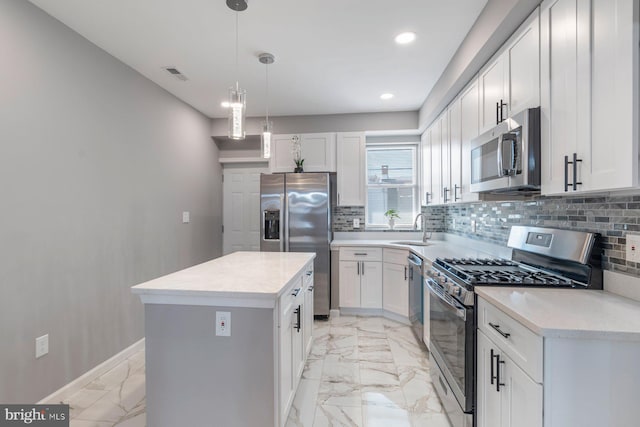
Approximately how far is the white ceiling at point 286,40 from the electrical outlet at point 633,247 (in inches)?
63.0

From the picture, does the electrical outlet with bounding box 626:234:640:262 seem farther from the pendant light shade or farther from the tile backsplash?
the pendant light shade

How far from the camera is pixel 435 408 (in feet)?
6.68

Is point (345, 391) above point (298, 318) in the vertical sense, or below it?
below

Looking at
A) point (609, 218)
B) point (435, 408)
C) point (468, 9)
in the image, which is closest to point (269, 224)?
point (435, 408)

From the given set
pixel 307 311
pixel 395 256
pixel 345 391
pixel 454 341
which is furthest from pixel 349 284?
pixel 454 341

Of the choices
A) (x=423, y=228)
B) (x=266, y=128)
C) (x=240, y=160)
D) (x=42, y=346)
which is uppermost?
(x=240, y=160)

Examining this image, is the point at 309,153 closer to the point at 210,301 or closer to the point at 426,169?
the point at 426,169

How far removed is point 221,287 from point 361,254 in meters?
2.42

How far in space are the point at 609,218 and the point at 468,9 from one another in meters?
1.52

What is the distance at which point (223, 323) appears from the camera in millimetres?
1546

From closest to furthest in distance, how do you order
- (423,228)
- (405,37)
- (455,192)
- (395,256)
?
(405,37), (455,192), (395,256), (423,228)

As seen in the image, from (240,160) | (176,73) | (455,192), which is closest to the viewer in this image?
(455,192)

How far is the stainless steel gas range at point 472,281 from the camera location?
1.57 metres

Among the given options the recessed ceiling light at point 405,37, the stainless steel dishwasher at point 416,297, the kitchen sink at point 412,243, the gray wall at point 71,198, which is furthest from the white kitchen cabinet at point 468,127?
the gray wall at point 71,198
